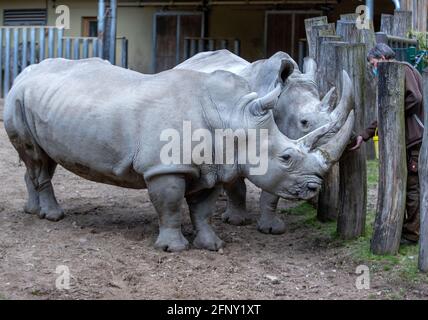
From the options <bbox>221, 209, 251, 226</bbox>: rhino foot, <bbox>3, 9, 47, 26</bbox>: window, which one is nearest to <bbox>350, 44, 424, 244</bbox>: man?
<bbox>221, 209, 251, 226</bbox>: rhino foot

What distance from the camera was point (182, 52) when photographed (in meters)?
16.8

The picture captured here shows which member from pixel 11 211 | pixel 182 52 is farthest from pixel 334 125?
pixel 182 52

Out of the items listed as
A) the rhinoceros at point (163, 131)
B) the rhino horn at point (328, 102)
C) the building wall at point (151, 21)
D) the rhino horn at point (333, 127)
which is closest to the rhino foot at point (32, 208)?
the rhinoceros at point (163, 131)

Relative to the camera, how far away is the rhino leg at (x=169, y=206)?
21.1 feet

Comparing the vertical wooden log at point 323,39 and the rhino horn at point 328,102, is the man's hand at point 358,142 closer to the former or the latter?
the rhino horn at point 328,102

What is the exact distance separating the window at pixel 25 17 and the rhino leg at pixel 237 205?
447 inches

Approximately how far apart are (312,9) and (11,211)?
30.7 feet

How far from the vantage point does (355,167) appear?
22.0 feet

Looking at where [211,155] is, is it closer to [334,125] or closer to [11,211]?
[334,125]

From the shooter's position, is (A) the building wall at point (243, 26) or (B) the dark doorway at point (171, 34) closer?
(A) the building wall at point (243, 26)

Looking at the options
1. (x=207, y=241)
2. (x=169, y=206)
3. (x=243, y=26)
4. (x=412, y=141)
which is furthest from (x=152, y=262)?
(x=243, y=26)

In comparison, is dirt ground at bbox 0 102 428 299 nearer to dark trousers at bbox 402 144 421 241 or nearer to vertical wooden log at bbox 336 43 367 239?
vertical wooden log at bbox 336 43 367 239

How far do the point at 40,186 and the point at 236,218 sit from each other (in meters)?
1.92

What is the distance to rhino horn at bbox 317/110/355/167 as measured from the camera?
6.38 m
